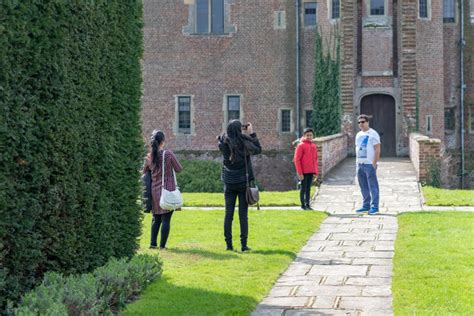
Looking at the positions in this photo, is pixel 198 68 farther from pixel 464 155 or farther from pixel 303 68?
pixel 464 155

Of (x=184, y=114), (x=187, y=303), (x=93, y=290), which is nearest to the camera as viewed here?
(x=93, y=290)

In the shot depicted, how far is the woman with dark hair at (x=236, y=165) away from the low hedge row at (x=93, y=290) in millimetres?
2372

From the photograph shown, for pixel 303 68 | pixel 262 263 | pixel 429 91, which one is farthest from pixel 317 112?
pixel 262 263

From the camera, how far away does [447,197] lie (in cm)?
1983

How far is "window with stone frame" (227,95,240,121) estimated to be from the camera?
36.0m

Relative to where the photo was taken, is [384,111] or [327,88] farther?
[327,88]

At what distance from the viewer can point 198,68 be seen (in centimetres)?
3625

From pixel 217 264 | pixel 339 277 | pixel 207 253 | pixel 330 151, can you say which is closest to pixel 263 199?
pixel 330 151

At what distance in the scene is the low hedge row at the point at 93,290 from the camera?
6.66 metres

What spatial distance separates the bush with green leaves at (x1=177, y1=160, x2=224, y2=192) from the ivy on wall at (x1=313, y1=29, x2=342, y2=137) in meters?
4.62

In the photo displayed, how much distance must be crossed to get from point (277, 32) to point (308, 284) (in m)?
27.4

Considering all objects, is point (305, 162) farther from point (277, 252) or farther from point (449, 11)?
point (449, 11)

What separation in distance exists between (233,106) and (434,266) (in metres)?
26.4

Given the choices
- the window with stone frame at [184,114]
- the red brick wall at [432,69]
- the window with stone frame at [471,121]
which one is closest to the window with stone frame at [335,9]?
the red brick wall at [432,69]
